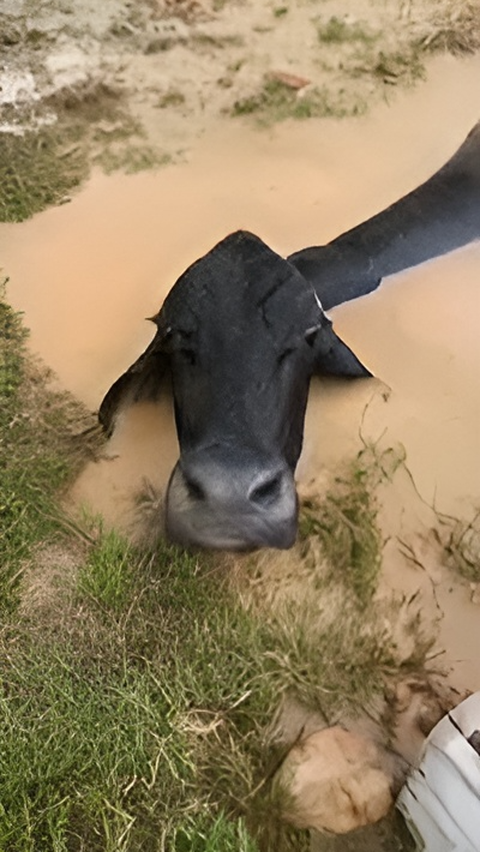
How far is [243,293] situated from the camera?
3.22 meters

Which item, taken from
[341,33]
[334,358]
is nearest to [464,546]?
[334,358]

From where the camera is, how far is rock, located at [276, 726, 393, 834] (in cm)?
271

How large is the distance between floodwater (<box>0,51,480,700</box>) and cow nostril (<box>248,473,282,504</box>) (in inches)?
28.7

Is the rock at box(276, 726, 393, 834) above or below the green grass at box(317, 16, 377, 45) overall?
below

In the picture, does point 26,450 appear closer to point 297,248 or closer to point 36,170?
point 297,248

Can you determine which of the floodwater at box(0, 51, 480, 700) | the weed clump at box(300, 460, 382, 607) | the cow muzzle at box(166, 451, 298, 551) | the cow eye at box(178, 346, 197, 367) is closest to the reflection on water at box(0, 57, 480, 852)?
the floodwater at box(0, 51, 480, 700)

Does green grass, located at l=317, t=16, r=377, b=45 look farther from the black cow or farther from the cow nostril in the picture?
the cow nostril

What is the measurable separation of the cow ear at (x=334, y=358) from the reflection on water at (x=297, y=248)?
11 cm

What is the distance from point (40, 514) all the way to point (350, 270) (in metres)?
1.84

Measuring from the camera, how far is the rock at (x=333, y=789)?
2.71 m

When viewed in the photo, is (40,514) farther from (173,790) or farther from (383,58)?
(383,58)

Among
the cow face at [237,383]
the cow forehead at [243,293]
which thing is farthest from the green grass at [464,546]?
the cow forehead at [243,293]

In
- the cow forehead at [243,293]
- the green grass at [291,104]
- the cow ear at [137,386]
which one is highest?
the green grass at [291,104]

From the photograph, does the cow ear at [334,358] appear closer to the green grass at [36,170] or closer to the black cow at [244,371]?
the black cow at [244,371]
